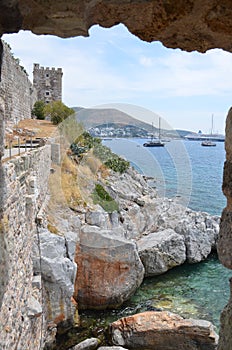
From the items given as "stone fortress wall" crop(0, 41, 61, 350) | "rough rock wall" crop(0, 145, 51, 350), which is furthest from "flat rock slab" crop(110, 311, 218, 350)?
"rough rock wall" crop(0, 145, 51, 350)

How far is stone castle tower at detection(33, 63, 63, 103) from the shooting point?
28.9 metres

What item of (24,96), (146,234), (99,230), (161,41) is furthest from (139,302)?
(24,96)

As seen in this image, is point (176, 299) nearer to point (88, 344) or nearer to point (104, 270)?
point (104, 270)

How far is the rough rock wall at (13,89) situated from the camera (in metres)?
16.0

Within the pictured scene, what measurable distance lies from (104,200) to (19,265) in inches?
342

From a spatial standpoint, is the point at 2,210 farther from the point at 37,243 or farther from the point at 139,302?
the point at 139,302

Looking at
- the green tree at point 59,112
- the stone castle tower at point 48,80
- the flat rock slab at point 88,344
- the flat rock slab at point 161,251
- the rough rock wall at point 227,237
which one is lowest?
the flat rock slab at point 88,344

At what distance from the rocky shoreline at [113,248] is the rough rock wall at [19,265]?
743 millimetres

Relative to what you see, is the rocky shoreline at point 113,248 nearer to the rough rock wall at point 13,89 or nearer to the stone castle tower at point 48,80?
the rough rock wall at point 13,89

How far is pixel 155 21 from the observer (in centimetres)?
187

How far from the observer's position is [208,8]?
1.76 metres

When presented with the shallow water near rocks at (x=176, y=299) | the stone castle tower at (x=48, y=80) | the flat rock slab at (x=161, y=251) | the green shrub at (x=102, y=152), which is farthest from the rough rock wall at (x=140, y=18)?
the stone castle tower at (x=48, y=80)

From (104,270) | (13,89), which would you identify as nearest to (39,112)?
(13,89)

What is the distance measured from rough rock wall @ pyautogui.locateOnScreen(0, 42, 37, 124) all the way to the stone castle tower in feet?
23.2
